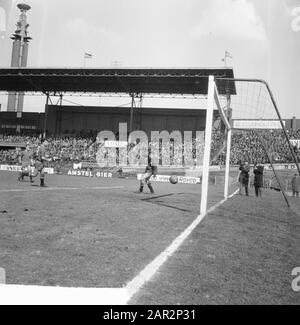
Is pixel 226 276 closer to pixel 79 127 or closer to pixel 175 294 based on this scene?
pixel 175 294

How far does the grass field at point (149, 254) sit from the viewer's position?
4.40 meters

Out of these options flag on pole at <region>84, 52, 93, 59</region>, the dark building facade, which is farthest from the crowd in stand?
flag on pole at <region>84, 52, 93, 59</region>

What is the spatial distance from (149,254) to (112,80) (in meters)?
45.2

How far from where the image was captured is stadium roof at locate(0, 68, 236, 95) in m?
45.6

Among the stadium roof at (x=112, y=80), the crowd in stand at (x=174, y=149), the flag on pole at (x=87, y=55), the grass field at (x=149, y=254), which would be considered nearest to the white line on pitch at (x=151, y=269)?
the grass field at (x=149, y=254)

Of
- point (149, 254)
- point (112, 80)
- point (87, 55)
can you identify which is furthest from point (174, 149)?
point (149, 254)

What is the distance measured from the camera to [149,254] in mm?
5824

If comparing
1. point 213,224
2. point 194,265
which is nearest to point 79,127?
point 213,224

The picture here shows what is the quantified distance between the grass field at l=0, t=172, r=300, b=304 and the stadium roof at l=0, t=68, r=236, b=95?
121 feet

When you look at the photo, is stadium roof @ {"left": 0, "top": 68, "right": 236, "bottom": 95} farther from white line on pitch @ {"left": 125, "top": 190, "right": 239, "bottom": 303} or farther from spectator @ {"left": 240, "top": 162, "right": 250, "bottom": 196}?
white line on pitch @ {"left": 125, "top": 190, "right": 239, "bottom": 303}

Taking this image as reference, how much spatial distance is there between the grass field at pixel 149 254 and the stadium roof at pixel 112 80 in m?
36.8

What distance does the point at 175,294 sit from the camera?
4.19 metres

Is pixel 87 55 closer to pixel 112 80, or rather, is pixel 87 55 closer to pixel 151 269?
pixel 112 80

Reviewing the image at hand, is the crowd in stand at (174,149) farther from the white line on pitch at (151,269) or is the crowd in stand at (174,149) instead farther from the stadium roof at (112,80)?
the white line on pitch at (151,269)
